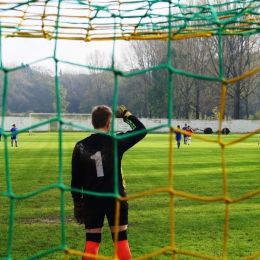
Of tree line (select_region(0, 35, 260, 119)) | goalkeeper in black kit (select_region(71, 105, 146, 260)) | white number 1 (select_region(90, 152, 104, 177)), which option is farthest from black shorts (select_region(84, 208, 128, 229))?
tree line (select_region(0, 35, 260, 119))

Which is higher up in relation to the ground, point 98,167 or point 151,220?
point 98,167

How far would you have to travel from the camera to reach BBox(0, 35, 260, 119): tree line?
48.2 meters

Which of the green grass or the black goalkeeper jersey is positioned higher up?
the black goalkeeper jersey

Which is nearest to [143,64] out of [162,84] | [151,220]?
[162,84]

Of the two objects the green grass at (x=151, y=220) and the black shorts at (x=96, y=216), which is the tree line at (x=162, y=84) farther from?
the black shorts at (x=96, y=216)

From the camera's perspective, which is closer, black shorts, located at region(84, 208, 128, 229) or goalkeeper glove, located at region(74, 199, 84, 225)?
black shorts, located at region(84, 208, 128, 229)

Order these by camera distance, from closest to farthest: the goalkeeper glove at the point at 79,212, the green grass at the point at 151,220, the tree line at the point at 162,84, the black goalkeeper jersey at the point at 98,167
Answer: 1. the black goalkeeper jersey at the point at 98,167
2. the goalkeeper glove at the point at 79,212
3. the green grass at the point at 151,220
4. the tree line at the point at 162,84

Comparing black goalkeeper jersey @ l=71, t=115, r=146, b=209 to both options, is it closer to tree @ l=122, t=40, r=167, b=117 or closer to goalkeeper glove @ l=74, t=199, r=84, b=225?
goalkeeper glove @ l=74, t=199, r=84, b=225

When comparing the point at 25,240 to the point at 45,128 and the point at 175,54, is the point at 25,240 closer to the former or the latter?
the point at 45,128

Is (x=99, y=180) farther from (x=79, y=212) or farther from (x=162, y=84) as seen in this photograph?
(x=162, y=84)

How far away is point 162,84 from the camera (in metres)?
51.8

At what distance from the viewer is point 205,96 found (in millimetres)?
54000

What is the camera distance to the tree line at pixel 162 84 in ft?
158

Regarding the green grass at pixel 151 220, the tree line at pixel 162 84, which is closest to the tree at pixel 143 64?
the tree line at pixel 162 84
